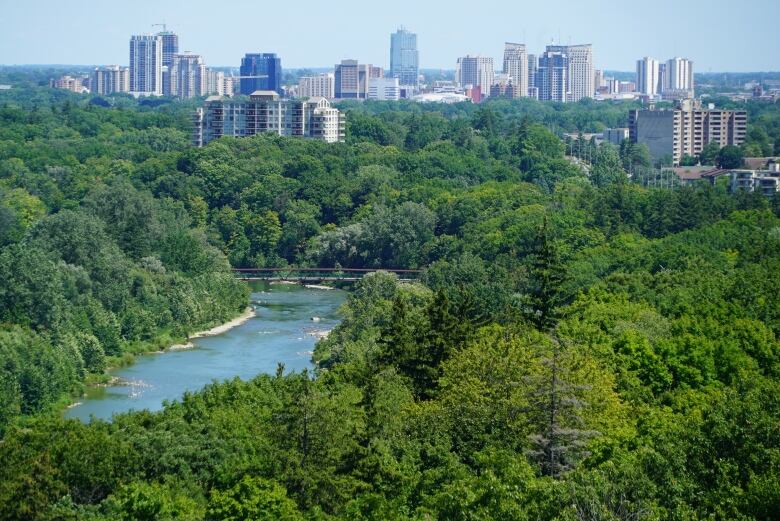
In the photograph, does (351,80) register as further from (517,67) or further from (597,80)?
Result: (597,80)

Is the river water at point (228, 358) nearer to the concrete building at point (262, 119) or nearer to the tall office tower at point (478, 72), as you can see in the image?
the concrete building at point (262, 119)

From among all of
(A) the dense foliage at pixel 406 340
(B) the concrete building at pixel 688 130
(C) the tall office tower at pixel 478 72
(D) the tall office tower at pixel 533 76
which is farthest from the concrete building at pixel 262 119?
(C) the tall office tower at pixel 478 72

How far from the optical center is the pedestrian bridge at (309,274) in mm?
47188

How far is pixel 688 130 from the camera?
3059 inches

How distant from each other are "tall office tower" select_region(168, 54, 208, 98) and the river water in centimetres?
A: 8377

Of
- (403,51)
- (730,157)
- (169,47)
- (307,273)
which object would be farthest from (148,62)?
A: (307,273)

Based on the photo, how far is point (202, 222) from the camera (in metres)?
52.0

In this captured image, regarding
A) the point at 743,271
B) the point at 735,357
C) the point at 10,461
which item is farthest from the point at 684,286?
the point at 10,461

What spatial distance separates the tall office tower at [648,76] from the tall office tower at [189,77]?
162 ft

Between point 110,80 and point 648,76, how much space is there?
5494 cm

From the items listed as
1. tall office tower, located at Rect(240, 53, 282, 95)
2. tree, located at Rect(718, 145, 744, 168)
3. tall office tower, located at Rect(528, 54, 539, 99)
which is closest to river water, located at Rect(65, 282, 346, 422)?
tree, located at Rect(718, 145, 744, 168)

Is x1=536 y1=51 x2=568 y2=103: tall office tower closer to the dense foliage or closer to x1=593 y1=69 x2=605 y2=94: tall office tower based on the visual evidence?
x1=593 y1=69 x2=605 y2=94: tall office tower

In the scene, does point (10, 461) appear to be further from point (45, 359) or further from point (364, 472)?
point (45, 359)

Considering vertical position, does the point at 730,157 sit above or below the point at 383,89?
below
